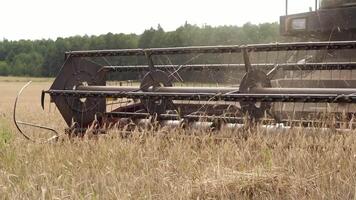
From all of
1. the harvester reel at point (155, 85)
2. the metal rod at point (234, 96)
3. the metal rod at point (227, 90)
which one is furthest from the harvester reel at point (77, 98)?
the harvester reel at point (155, 85)

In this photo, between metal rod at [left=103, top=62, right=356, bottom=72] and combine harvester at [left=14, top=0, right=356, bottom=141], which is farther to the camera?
metal rod at [left=103, top=62, right=356, bottom=72]

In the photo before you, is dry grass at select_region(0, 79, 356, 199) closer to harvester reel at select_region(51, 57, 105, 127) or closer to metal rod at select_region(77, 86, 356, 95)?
metal rod at select_region(77, 86, 356, 95)

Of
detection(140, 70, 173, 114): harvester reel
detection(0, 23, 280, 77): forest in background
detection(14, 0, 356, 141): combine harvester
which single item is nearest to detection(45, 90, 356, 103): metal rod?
detection(14, 0, 356, 141): combine harvester

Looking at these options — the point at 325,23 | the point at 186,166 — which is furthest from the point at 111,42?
the point at 186,166

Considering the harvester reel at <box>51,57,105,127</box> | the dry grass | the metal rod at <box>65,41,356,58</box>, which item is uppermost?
the metal rod at <box>65,41,356,58</box>

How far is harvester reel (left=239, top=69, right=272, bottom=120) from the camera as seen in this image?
415 cm

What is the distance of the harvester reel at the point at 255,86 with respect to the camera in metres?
4.15

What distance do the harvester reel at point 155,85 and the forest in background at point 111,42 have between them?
12.2ft

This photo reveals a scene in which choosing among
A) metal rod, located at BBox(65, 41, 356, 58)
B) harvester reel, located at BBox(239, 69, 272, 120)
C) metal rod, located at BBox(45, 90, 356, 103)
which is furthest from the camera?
harvester reel, located at BBox(239, 69, 272, 120)

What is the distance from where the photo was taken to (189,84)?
534cm

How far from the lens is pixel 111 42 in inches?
2160

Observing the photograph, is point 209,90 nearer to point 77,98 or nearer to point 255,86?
point 255,86

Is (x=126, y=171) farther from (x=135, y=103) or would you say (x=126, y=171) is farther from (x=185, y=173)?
(x=135, y=103)

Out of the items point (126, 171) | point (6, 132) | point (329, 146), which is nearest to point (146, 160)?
point (126, 171)
